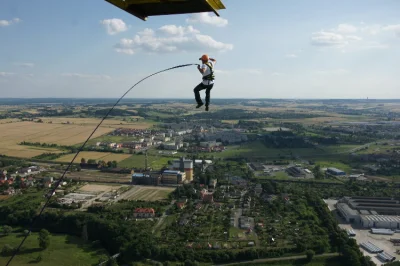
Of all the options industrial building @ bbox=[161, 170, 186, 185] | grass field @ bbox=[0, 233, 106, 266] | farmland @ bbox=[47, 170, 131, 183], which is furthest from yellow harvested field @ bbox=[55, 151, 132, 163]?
grass field @ bbox=[0, 233, 106, 266]

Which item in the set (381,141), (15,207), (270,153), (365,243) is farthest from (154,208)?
(381,141)

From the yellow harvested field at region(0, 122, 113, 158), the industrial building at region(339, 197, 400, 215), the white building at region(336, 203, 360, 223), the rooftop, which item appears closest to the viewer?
the white building at region(336, 203, 360, 223)

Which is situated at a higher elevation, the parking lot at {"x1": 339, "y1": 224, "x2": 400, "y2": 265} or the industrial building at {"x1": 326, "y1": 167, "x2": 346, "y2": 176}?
the industrial building at {"x1": 326, "y1": 167, "x2": 346, "y2": 176}

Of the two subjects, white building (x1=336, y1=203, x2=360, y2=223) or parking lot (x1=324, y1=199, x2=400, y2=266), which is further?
white building (x1=336, y1=203, x2=360, y2=223)

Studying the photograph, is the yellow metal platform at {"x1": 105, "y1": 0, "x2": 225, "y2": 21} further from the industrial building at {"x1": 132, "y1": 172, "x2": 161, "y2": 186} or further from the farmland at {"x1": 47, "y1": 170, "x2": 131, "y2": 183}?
the farmland at {"x1": 47, "y1": 170, "x2": 131, "y2": 183}

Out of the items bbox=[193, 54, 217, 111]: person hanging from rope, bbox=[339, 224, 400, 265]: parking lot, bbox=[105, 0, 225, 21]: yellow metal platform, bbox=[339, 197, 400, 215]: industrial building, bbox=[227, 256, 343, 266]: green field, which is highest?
bbox=[105, 0, 225, 21]: yellow metal platform

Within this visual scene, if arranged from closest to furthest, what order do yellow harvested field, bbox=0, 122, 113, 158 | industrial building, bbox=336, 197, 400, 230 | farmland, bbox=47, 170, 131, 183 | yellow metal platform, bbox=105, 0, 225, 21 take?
yellow metal platform, bbox=105, 0, 225, 21, industrial building, bbox=336, 197, 400, 230, farmland, bbox=47, 170, 131, 183, yellow harvested field, bbox=0, 122, 113, 158
